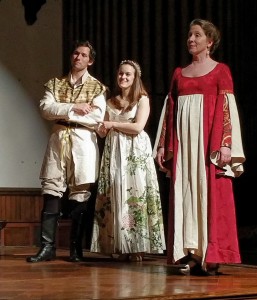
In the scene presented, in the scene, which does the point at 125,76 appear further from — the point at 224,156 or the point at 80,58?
the point at 224,156

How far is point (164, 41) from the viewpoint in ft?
19.2

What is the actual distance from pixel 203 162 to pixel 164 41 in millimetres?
2388

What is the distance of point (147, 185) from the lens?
14.9 feet

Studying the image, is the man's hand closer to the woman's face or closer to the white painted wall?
the woman's face

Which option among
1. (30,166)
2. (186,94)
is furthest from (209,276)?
(30,166)

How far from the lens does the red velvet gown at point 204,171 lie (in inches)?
141

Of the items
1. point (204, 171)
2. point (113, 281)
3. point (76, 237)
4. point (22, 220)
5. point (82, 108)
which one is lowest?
point (113, 281)

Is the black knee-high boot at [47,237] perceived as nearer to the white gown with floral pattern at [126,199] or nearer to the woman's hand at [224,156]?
the white gown with floral pattern at [126,199]

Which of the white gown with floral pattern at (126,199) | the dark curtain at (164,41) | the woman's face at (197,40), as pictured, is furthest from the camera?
the dark curtain at (164,41)

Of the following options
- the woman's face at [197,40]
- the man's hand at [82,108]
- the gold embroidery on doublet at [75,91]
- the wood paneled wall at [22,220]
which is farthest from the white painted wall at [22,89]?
the woman's face at [197,40]

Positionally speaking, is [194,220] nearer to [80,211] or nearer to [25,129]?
[80,211]

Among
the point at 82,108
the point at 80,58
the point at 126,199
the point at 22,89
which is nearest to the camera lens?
the point at 82,108

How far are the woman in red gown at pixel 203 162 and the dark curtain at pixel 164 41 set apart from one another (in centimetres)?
189

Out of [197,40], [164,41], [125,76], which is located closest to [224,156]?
[197,40]
